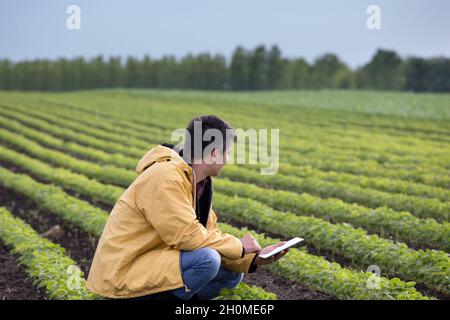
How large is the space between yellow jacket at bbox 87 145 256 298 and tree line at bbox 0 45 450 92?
6407 centimetres

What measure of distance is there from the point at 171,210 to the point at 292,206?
5.99m

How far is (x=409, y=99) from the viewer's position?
40.3 m

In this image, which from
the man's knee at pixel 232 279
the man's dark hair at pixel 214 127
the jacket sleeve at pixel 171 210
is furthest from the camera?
the man's knee at pixel 232 279

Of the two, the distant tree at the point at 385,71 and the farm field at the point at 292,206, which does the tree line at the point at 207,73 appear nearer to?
the distant tree at the point at 385,71

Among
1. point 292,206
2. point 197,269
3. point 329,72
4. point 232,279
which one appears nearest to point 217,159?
point 197,269

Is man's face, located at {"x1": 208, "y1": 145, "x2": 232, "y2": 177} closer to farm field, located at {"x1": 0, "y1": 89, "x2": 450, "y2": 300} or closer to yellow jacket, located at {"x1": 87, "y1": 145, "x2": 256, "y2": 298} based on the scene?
yellow jacket, located at {"x1": 87, "y1": 145, "x2": 256, "y2": 298}

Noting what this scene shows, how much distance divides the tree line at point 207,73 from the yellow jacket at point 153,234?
6407 centimetres

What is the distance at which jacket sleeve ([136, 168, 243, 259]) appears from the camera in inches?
171

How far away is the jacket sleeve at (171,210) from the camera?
4.34m

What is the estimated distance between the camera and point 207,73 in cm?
A: 7331

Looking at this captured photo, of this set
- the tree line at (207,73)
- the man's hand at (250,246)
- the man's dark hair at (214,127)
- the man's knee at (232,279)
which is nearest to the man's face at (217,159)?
the man's dark hair at (214,127)

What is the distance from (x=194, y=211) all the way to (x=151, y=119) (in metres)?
24.5

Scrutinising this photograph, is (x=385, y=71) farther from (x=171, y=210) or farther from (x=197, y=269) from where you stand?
(x=171, y=210)
